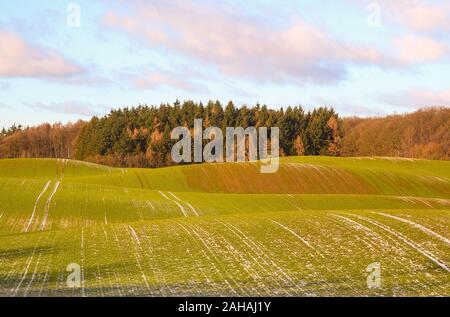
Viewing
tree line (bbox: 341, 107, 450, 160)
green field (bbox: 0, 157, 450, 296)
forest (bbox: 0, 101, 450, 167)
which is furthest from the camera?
tree line (bbox: 341, 107, 450, 160)

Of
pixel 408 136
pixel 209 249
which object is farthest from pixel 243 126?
pixel 209 249

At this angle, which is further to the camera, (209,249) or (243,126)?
(243,126)

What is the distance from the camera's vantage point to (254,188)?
68.5 m

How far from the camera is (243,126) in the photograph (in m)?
154

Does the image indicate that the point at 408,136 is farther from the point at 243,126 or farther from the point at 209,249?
the point at 209,249

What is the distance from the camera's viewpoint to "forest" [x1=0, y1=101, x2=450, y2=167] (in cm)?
14325

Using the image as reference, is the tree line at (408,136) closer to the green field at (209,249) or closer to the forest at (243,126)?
the forest at (243,126)

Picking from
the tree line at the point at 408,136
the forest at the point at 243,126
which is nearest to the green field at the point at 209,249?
the forest at the point at 243,126

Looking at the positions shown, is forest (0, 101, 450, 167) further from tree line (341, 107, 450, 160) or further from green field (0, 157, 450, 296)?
green field (0, 157, 450, 296)

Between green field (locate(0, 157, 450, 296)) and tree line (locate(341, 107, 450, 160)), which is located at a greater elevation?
tree line (locate(341, 107, 450, 160))

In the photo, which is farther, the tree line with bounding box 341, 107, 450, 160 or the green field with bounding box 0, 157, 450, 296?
the tree line with bounding box 341, 107, 450, 160

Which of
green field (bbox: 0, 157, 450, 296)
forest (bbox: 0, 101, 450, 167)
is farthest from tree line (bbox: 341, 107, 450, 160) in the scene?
green field (bbox: 0, 157, 450, 296)

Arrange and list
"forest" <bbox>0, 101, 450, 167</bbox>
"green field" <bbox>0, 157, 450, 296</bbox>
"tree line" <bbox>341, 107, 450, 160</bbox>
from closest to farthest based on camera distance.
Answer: "green field" <bbox>0, 157, 450, 296</bbox>, "forest" <bbox>0, 101, 450, 167</bbox>, "tree line" <bbox>341, 107, 450, 160</bbox>

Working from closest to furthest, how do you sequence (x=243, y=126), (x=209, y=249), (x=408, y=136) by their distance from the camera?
(x=209, y=249), (x=243, y=126), (x=408, y=136)
